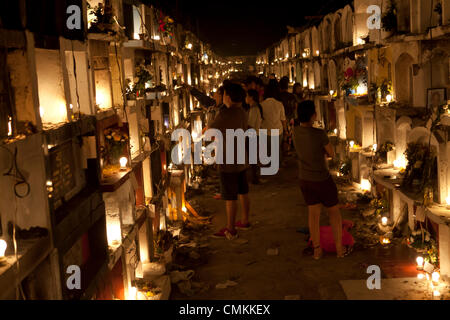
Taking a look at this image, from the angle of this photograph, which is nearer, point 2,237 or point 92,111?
point 2,237

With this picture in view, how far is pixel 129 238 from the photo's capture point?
21.0 ft

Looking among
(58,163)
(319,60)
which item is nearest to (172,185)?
(58,163)

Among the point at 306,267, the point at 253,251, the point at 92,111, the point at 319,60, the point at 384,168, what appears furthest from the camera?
the point at 319,60

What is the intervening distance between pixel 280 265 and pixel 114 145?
299 cm

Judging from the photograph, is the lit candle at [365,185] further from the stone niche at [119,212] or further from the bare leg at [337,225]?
the stone niche at [119,212]

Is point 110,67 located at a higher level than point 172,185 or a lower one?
higher

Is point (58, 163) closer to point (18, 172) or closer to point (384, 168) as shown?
point (18, 172)

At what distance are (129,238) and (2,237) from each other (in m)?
2.59

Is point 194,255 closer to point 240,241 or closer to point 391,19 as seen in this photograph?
point 240,241

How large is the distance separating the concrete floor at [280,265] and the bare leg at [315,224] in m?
0.26
